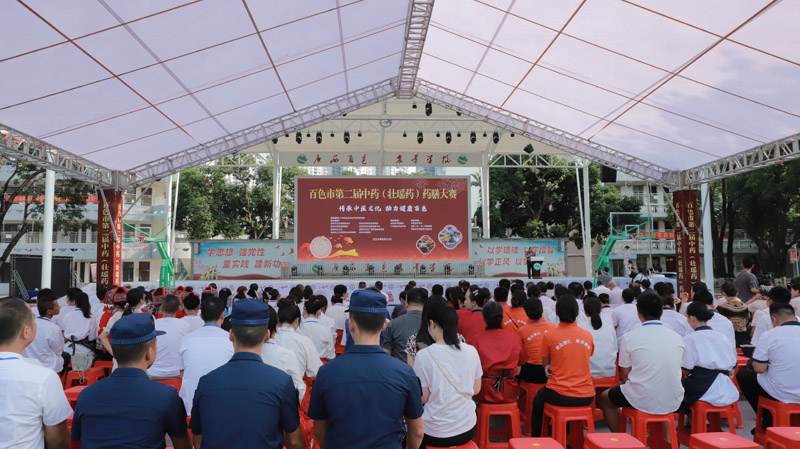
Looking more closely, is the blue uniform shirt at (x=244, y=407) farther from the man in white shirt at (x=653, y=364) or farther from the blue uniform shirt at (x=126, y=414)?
the man in white shirt at (x=653, y=364)

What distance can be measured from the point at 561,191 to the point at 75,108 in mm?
19070

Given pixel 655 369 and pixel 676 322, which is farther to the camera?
pixel 676 322

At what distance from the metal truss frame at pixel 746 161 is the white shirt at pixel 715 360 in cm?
581

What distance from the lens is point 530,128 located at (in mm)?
10875

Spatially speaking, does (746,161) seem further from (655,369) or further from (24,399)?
(24,399)

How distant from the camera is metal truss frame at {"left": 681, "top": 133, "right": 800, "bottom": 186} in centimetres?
769

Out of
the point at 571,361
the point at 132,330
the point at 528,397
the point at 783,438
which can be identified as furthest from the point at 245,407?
the point at 528,397

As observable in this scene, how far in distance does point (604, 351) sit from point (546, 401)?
0.93m

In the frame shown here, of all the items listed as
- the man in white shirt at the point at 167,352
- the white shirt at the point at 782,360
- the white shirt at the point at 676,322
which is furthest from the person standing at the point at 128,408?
the white shirt at the point at 676,322

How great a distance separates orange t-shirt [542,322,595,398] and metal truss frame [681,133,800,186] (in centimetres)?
646

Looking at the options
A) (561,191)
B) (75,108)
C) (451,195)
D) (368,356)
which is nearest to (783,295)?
(368,356)

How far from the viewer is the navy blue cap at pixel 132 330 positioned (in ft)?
5.90

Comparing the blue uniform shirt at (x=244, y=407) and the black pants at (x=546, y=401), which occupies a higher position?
the blue uniform shirt at (x=244, y=407)

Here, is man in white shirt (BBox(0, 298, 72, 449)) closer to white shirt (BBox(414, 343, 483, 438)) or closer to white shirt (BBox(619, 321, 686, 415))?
white shirt (BBox(414, 343, 483, 438))
